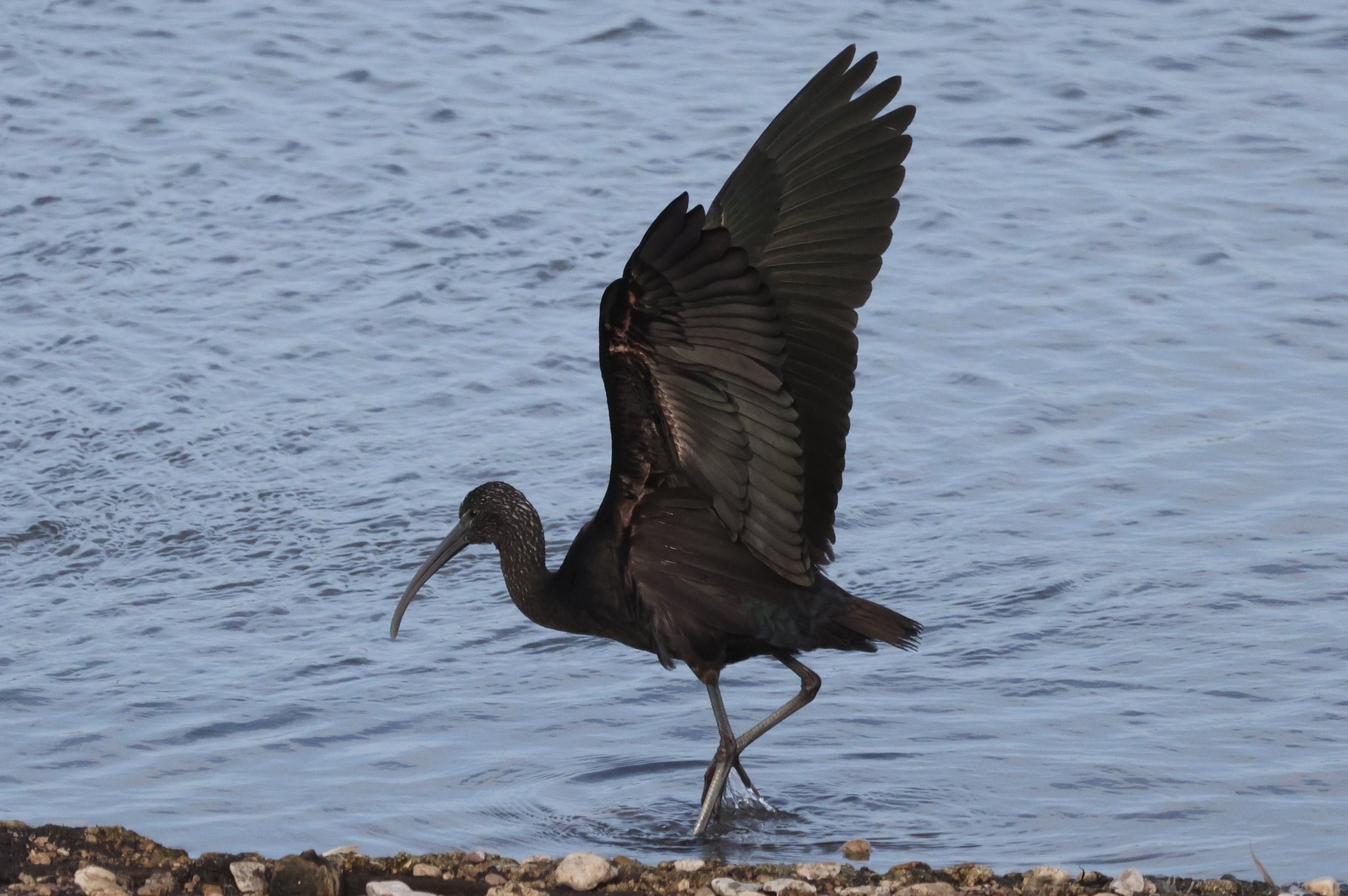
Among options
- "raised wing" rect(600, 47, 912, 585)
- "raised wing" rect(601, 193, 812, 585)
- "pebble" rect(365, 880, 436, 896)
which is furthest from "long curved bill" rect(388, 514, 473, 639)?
"pebble" rect(365, 880, 436, 896)

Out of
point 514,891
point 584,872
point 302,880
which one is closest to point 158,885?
point 302,880

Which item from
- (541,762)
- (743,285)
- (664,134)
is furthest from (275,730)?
(664,134)

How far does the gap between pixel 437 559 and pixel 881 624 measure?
1627 millimetres

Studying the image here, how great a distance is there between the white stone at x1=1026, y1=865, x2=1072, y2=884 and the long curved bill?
8.01 feet

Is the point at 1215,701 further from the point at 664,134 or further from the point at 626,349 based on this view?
the point at 664,134

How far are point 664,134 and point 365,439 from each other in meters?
4.64

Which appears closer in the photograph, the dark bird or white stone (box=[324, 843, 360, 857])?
the dark bird

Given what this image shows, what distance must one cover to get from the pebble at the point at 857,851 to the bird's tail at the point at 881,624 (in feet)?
2.12

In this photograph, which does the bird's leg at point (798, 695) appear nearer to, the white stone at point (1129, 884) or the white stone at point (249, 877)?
the white stone at point (1129, 884)

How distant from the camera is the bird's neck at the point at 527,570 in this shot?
625 cm

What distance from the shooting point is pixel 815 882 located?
195 inches

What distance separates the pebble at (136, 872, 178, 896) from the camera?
15.5 ft

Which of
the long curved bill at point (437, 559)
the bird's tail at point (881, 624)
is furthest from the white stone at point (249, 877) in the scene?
the bird's tail at point (881, 624)

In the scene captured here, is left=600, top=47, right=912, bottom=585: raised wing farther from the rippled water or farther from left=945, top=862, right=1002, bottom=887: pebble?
the rippled water
